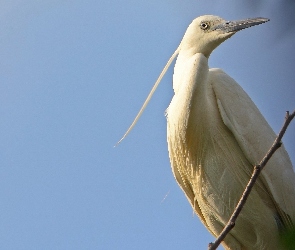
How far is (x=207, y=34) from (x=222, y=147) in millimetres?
660

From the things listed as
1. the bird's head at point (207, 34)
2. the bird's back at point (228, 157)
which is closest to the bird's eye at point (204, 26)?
the bird's head at point (207, 34)

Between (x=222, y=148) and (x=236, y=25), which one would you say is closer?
(x=236, y=25)

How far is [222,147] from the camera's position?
3.65 m

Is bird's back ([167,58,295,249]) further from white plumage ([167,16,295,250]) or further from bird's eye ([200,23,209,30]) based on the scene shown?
bird's eye ([200,23,209,30])

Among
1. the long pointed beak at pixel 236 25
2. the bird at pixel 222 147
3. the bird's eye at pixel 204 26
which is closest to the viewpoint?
the long pointed beak at pixel 236 25

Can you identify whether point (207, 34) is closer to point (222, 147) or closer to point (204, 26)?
point (204, 26)

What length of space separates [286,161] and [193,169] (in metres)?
0.54

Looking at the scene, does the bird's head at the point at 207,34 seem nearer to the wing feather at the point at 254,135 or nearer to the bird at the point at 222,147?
the bird at the point at 222,147

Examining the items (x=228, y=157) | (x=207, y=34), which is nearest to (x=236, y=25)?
(x=207, y=34)

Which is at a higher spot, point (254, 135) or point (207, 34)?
point (207, 34)

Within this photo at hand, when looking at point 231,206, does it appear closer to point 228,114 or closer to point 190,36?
point 228,114

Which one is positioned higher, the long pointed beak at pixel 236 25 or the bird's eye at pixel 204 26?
the bird's eye at pixel 204 26

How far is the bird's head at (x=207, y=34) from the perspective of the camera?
3613mm

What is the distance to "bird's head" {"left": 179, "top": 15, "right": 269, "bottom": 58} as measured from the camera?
3613 millimetres
